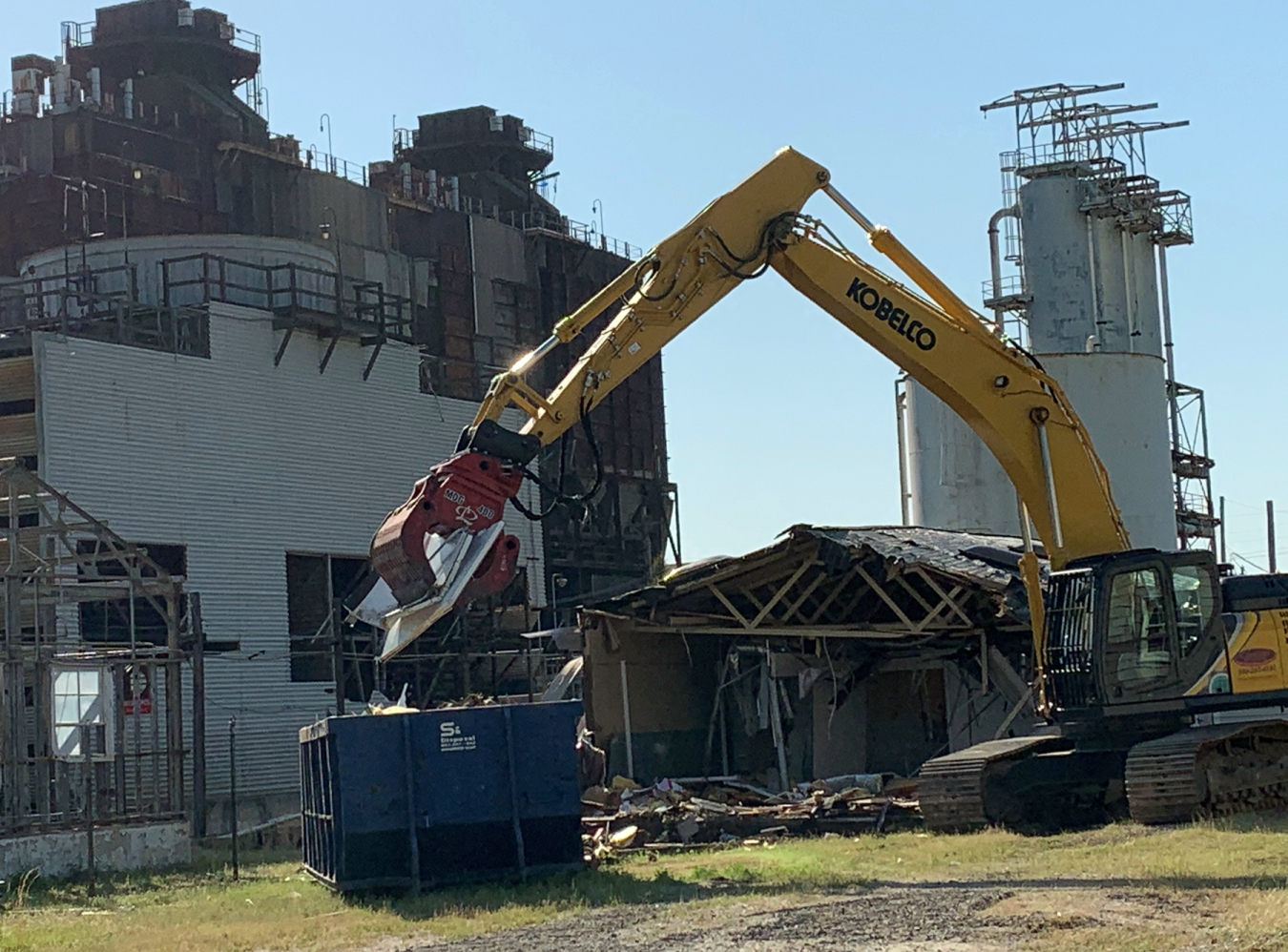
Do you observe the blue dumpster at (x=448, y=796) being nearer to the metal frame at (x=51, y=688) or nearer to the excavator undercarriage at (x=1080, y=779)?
the excavator undercarriage at (x=1080, y=779)

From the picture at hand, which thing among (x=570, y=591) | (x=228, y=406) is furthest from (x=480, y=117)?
(x=228, y=406)

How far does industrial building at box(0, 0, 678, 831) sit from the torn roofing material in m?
6.95

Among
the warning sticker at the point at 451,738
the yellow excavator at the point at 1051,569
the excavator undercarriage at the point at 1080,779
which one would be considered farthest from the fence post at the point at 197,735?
the excavator undercarriage at the point at 1080,779

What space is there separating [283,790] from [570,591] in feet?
58.1

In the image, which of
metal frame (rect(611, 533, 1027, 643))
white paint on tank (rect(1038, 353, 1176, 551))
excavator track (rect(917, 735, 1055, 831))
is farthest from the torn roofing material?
white paint on tank (rect(1038, 353, 1176, 551))

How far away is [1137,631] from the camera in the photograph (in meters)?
19.8

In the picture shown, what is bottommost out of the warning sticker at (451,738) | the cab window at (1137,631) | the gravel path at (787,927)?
the gravel path at (787,927)

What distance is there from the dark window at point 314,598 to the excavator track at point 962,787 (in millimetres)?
25169

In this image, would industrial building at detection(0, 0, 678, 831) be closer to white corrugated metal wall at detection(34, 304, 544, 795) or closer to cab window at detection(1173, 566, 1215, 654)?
white corrugated metal wall at detection(34, 304, 544, 795)

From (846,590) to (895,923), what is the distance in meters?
15.9

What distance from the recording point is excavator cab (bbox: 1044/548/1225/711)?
1967 cm

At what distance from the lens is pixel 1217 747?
19781mm

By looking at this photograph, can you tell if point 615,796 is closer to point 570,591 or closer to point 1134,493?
point 1134,493

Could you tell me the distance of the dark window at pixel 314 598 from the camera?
147 ft
